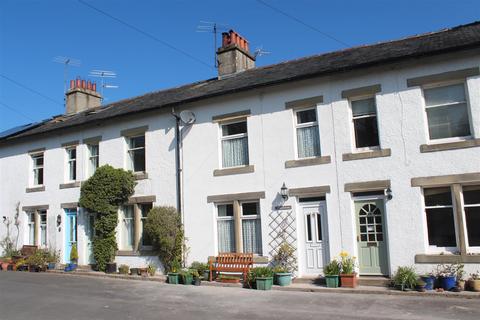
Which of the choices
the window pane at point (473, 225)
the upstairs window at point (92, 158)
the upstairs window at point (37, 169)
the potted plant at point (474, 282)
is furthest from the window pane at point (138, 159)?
the potted plant at point (474, 282)

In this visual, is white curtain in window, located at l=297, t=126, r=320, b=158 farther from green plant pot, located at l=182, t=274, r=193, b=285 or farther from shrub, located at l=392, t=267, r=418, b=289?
green plant pot, located at l=182, t=274, r=193, b=285

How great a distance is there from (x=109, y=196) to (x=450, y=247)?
11.7 m

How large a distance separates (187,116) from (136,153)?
3.20 metres

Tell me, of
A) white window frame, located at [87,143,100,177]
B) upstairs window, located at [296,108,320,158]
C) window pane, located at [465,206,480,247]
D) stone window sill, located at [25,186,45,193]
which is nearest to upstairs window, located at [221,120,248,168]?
upstairs window, located at [296,108,320,158]

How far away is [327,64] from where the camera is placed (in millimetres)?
14828

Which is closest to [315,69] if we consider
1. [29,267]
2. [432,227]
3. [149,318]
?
[432,227]

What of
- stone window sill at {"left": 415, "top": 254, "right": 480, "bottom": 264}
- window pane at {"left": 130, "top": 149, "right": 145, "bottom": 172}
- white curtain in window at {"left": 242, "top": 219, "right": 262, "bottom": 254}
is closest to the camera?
stone window sill at {"left": 415, "top": 254, "right": 480, "bottom": 264}

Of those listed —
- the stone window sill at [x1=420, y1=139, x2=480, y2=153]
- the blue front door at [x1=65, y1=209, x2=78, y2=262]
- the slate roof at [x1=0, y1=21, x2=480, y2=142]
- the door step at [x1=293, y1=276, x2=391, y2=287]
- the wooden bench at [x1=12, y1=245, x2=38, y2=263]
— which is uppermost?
the slate roof at [x1=0, y1=21, x2=480, y2=142]

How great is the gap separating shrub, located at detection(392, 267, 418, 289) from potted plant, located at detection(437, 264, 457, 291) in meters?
0.59

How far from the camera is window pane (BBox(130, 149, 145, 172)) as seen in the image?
59.0 feet

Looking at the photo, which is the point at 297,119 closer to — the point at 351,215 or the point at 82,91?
the point at 351,215

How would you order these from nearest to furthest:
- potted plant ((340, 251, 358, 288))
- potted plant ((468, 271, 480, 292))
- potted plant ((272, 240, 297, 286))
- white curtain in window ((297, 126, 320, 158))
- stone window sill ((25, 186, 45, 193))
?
potted plant ((468, 271, 480, 292)) < potted plant ((340, 251, 358, 288)) < potted plant ((272, 240, 297, 286)) < white curtain in window ((297, 126, 320, 158)) < stone window sill ((25, 186, 45, 193))

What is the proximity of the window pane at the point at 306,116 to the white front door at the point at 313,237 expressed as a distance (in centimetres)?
258

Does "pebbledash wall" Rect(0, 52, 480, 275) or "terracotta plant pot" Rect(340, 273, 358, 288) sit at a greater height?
"pebbledash wall" Rect(0, 52, 480, 275)
